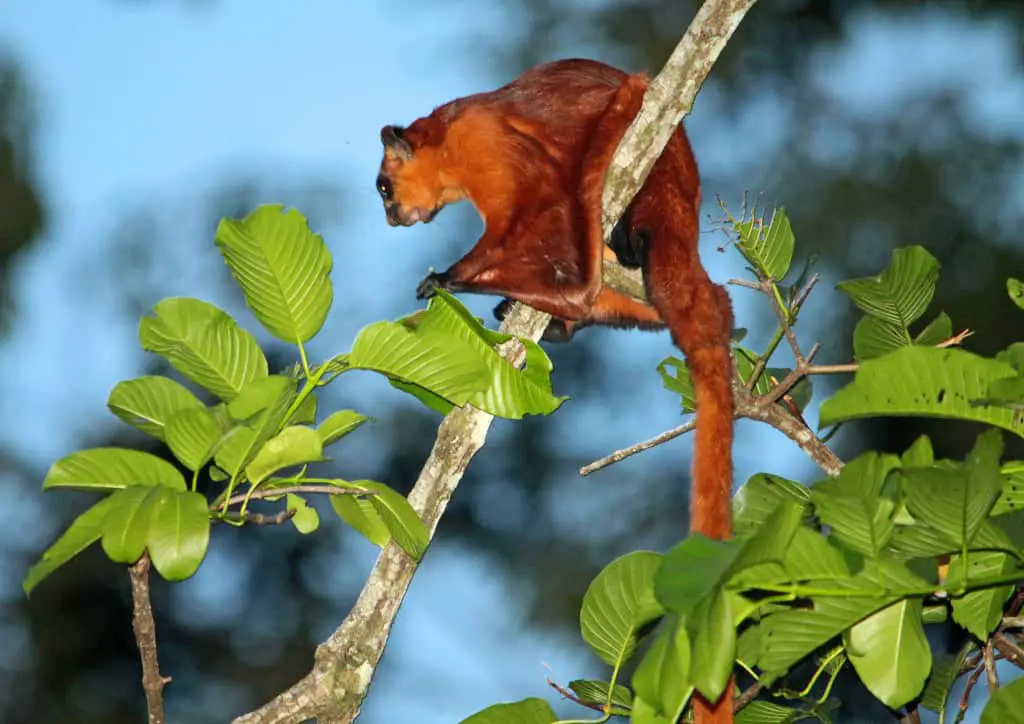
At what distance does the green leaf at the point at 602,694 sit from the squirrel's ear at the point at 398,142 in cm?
223

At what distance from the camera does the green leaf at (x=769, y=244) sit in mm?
2541

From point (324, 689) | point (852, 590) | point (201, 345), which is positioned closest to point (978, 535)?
point (852, 590)

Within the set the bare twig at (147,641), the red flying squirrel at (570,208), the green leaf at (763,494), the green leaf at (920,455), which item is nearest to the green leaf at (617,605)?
the green leaf at (763,494)

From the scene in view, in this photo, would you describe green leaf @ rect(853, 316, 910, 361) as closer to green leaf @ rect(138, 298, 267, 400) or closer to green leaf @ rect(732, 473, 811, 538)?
green leaf @ rect(732, 473, 811, 538)

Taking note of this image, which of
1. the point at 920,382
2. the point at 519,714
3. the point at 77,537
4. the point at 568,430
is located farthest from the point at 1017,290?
the point at 568,430

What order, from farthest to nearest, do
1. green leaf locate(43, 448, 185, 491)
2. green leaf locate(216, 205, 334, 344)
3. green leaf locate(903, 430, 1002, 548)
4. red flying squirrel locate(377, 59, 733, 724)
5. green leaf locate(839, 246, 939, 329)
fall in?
red flying squirrel locate(377, 59, 733, 724) < green leaf locate(839, 246, 939, 329) < green leaf locate(216, 205, 334, 344) < green leaf locate(43, 448, 185, 491) < green leaf locate(903, 430, 1002, 548)

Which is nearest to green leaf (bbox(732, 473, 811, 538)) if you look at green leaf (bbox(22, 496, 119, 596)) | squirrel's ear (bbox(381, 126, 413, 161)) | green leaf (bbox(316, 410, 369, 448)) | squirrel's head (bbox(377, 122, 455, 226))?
green leaf (bbox(316, 410, 369, 448))

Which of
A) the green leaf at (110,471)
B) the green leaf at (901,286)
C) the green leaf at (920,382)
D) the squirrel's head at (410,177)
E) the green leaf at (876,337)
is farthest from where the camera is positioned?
the squirrel's head at (410,177)

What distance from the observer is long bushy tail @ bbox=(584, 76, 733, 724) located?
2.77 m

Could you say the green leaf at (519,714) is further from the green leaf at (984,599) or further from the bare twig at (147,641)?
the green leaf at (984,599)

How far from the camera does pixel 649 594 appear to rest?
1.73 m

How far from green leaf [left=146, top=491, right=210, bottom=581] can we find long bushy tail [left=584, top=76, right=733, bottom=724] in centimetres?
118

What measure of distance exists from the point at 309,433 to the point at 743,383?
51.4 inches

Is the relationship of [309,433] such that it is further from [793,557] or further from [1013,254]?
[1013,254]
